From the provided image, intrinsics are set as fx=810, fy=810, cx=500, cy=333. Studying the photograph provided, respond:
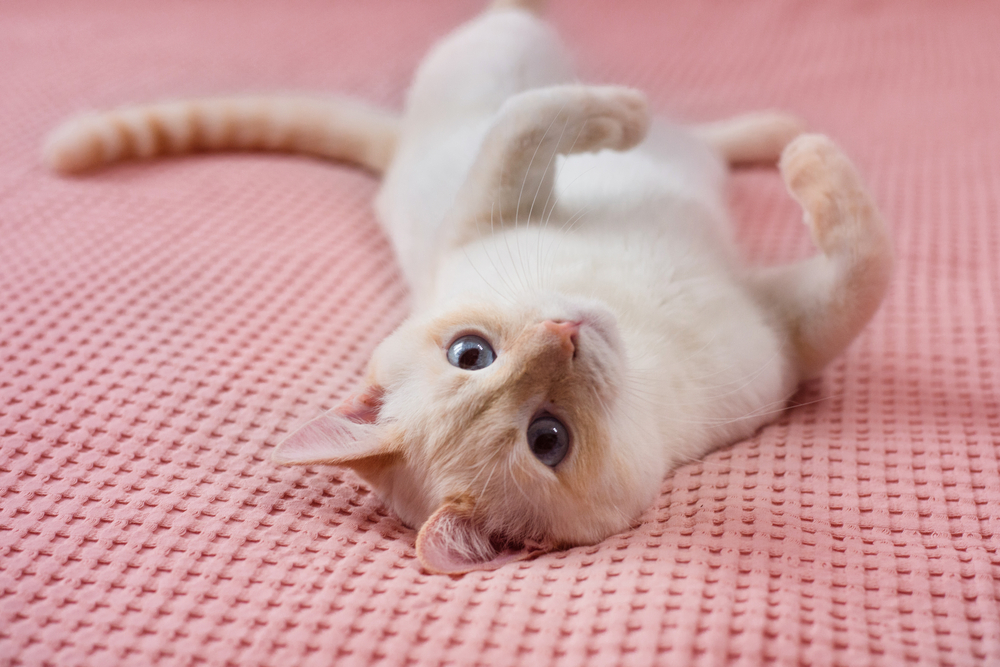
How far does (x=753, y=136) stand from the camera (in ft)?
6.55

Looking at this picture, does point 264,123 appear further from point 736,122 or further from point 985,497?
point 985,497

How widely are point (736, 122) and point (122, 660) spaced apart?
70.0 inches

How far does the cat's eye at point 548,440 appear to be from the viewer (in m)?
1.06

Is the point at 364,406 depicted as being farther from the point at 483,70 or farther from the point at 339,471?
the point at 483,70

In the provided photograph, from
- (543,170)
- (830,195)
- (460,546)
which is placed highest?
(543,170)

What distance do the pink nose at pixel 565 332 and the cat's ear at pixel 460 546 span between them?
24 cm

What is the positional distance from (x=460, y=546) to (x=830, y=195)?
0.79 metres

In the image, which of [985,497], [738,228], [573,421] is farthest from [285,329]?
[985,497]

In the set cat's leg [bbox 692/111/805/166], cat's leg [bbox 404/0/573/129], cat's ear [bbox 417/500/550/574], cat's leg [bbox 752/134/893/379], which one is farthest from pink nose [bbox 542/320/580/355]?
cat's leg [bbox 692/111/805/166]

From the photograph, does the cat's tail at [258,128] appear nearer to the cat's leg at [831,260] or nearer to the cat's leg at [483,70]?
the cat's leg at [483,70]

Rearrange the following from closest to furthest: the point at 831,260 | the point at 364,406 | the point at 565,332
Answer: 1. the point at 565,332
2. the point at 364,406
3. the point at 831,260

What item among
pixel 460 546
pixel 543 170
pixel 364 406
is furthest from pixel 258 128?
pixel 460 546

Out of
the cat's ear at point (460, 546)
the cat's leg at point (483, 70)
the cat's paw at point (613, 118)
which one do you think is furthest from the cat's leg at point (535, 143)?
the cat's ear at point (460, 546)

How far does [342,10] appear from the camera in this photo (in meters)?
3.03
